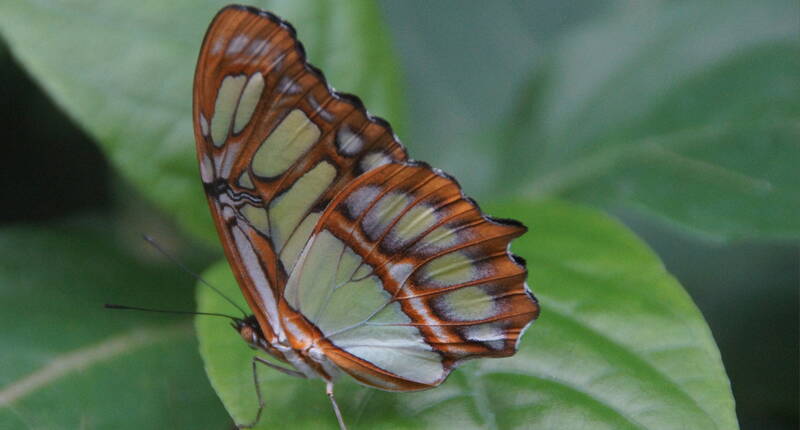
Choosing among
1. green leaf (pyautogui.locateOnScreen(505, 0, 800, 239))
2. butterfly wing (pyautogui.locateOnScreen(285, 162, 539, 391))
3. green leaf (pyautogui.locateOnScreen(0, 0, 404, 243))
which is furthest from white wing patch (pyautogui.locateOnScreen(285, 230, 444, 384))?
green leaf (pyautogui.locateOnScreen(505, 0, 800, 239))

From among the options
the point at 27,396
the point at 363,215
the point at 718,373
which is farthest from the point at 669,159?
the point at 27,396

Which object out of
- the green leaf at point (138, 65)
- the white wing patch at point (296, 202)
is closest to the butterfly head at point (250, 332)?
the white wing patch at point (296, 202)

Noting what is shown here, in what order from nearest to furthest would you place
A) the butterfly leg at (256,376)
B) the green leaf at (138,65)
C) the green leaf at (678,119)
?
the butterfly leg at (256,376), the green leaf at (138,65), the green leaf at (678,119)

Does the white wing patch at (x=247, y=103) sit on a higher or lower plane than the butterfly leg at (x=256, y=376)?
higher

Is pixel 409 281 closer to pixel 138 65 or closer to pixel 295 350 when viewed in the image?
pixel 295 350

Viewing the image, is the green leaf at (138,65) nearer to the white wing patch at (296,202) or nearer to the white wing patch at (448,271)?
the white wing patch at (296,202)

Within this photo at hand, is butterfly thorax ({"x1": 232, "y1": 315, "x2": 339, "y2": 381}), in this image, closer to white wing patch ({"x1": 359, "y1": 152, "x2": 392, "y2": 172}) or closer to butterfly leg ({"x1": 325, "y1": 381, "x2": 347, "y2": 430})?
butterfly leg ({"x1": 325, "y1": 381, "x2": 347, "y2": 430})
